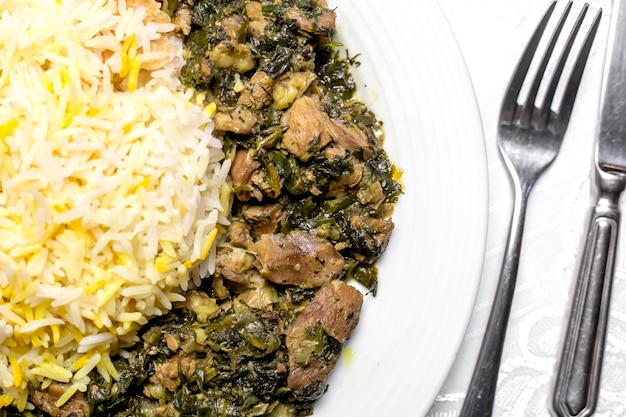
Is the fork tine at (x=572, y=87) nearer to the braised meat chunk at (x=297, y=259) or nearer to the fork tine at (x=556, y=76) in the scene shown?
the fork tine at (x=556, y=76)

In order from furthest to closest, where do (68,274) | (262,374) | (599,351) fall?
(599,351)
(262,374)
(68,274)

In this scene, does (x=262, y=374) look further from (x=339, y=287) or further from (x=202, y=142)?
(x=202, y=142)

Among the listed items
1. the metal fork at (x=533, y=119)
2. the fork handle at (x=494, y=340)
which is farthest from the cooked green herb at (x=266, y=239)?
the metal fork at (x=533, y=119)

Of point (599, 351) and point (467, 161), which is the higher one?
point (467, 161)

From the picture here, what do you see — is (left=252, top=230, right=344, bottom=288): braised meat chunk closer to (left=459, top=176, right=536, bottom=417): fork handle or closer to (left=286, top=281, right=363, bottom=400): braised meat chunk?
(left=286, top=281, right=363, bottom=400): braised meat chunk

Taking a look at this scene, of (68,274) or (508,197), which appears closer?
(68,274)

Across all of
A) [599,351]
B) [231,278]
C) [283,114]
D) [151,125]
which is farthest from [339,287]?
[599,351]
